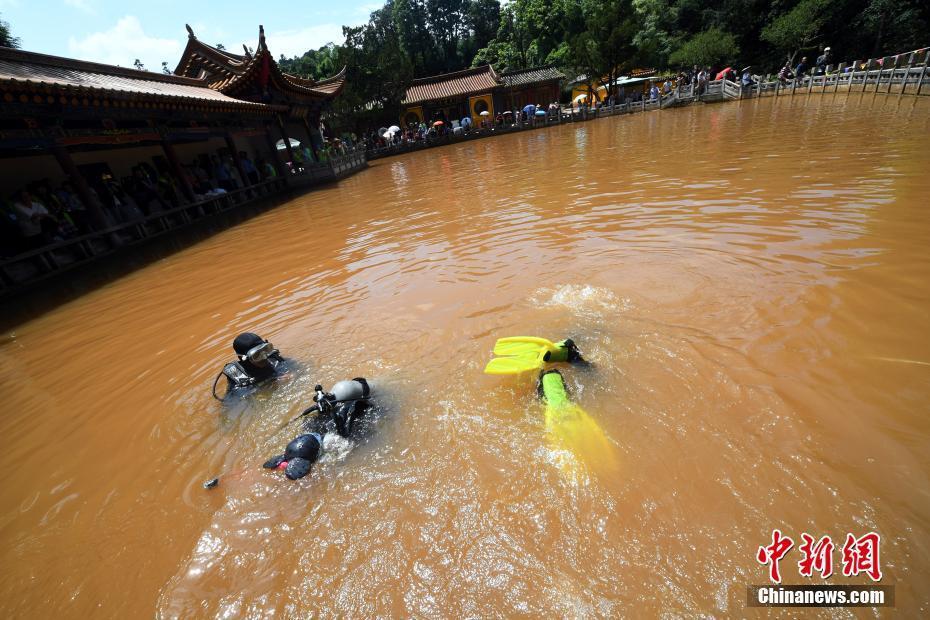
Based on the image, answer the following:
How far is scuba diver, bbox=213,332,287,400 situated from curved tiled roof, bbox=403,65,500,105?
32317mm

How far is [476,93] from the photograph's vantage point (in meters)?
31.3

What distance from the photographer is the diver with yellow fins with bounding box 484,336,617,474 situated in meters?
2.44

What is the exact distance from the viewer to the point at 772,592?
5.54 ft

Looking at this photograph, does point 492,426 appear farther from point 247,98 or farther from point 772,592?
point 247,98

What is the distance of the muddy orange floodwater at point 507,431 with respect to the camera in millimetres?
1920

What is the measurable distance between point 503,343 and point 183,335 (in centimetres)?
416

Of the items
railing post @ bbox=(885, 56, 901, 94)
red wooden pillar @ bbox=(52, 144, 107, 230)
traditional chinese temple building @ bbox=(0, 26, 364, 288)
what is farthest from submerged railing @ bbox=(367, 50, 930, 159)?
red wooden pillar @ bbox=(52, 144, 107, 230)

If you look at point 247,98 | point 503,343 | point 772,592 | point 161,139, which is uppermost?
point 247,98

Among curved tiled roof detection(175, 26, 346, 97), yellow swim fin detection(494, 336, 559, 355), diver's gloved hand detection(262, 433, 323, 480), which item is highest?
curved tiled roof detection(175, 26, 346, 97)

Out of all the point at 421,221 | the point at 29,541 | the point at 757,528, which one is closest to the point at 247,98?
the point at 421,221

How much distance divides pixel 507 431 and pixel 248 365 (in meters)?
2.35

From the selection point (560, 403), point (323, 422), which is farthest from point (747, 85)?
point (323, 422)

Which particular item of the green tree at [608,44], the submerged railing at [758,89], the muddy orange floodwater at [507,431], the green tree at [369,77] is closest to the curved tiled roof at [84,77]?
the muddy orange floodwater at [507,431]

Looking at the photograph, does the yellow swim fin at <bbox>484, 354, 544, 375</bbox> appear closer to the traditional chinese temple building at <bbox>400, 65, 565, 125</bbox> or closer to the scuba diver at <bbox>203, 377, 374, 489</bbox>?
the scuba diver at <bbox>203, 377, 374, 489</bbox>
